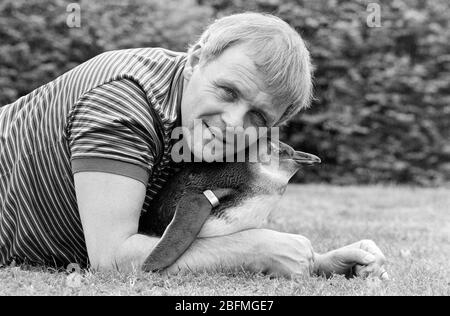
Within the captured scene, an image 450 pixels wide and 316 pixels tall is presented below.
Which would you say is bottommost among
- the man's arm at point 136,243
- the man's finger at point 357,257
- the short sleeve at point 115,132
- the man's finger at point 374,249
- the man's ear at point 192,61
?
the man's finger at point 374,249

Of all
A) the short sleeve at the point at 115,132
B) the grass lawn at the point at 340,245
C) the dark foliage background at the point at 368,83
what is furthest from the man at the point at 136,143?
the dark foliage background at the point at 368,83

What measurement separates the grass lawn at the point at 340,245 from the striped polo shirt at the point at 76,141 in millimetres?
193

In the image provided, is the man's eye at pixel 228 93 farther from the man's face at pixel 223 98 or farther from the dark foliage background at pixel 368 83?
the dark foliage background at pixel 368 83

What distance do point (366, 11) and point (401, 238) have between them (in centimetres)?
528

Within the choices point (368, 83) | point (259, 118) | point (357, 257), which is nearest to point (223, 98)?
point (259, 118)

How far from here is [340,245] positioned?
4227 millimetres

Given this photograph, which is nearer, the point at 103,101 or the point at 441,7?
the point at 103,101

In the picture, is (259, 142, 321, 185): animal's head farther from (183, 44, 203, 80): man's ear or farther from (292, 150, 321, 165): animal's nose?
(183, 44, 203, 80): man's ear

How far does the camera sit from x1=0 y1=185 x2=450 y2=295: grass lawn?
262cm

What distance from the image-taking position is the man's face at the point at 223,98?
2.79 meters

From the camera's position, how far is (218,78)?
2809 mm
